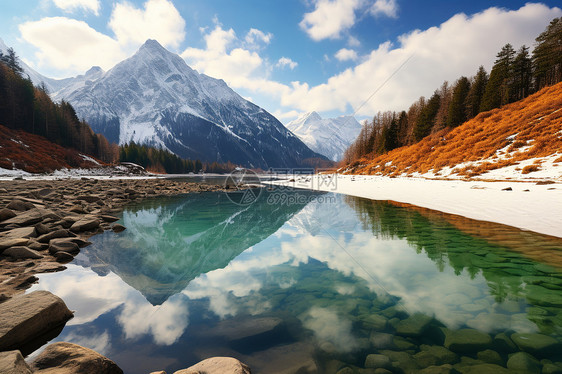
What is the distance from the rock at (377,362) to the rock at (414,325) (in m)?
0.76

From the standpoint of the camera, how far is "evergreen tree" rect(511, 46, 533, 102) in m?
48.4

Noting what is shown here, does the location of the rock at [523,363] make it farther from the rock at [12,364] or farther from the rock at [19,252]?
the rock at [19,252]

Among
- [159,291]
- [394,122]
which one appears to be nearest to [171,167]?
[394,122]

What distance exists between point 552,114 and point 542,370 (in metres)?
45.0

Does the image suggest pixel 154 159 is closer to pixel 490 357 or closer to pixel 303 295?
pixel 303 295

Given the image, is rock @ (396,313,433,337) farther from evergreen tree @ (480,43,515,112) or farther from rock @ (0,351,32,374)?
evergreen tree @ (480,43,515,112)

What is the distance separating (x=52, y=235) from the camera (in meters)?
8.55

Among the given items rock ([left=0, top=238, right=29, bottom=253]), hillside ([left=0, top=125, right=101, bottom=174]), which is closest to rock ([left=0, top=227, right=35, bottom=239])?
rock ([left=0, top=238, right=29, bottom=253])

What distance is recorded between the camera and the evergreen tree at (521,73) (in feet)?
159

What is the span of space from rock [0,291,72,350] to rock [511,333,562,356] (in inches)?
285

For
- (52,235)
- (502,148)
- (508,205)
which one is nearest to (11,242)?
(52,235)

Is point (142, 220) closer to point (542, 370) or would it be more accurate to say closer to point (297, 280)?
point (297, 280)

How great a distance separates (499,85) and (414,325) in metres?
68.8

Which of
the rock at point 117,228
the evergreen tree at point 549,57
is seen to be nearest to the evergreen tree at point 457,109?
the evergreen tree at point 549,57
